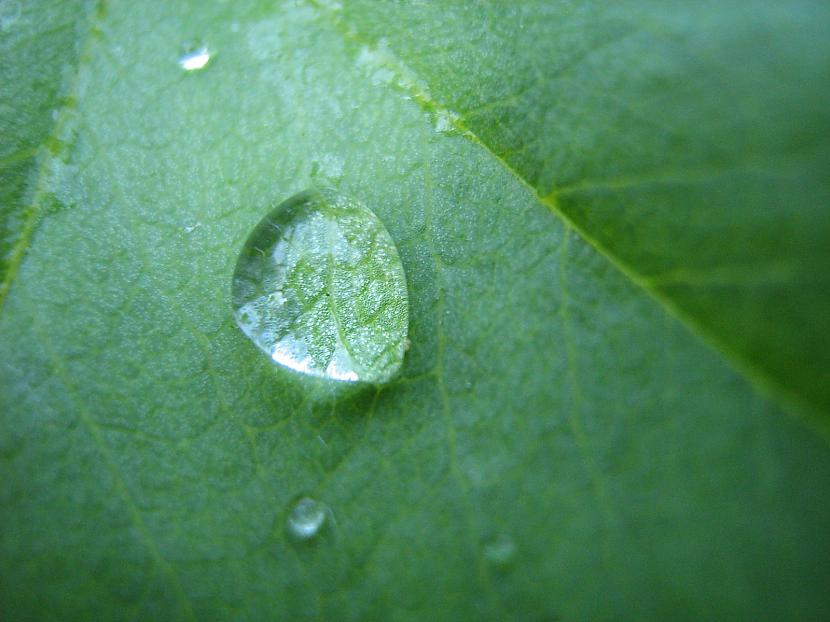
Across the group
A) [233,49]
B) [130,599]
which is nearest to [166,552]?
[130,599]

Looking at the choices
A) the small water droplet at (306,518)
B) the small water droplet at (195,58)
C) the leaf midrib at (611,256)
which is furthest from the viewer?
the small water droplet at (195,58)

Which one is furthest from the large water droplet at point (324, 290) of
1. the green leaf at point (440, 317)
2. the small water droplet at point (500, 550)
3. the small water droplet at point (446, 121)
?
the small water droplet at point (500, 550)

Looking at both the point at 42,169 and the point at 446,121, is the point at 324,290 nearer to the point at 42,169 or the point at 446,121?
the point at 446,121

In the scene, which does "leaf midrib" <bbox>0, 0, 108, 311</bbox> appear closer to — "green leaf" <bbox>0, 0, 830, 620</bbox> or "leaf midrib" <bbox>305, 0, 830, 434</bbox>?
"green leaf" <bbox>0, 0, 830, 620</bbox>

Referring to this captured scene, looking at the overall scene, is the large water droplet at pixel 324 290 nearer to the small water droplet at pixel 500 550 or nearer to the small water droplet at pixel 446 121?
the small water droplet at pixel 446 121

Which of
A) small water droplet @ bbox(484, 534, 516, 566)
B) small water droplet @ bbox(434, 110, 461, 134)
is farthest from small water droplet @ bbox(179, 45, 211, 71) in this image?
small water droplet @ bbox(484, 534, 516, 566)

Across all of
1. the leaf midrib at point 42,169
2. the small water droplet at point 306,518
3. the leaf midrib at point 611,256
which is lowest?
the small water droplet at point 306,518

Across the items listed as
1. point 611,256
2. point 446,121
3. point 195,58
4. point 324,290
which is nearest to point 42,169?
point 195,58

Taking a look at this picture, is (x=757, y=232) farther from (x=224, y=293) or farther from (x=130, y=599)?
(x=130, y=599)
